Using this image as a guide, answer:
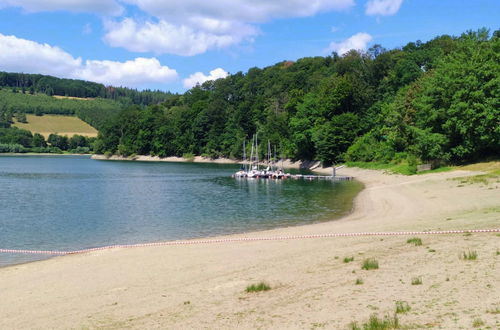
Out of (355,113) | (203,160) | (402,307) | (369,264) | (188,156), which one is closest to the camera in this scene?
(402,307)

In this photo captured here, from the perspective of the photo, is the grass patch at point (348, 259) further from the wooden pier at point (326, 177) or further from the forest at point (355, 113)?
the wooden pier at point (326, 177)

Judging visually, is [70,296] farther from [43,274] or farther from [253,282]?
[253,282]

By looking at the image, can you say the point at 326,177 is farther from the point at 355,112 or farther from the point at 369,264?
the point at 369,264

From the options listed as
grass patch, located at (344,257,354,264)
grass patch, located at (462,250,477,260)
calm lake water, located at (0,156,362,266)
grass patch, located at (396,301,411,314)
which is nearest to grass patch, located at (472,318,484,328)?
grass patch, located at (396,301,411,314)

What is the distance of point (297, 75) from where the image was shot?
153500 millimetres

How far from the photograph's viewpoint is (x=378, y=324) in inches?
364

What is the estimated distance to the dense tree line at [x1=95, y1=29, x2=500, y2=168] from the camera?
55750 mm

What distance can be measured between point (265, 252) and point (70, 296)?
822 centimetres

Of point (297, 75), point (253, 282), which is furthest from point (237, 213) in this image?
point (297, 75)

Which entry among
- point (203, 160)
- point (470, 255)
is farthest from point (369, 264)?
point (203, 160)

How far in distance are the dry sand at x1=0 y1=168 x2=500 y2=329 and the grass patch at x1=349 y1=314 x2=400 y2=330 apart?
0.78ft

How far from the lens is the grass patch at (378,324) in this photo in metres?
9.16

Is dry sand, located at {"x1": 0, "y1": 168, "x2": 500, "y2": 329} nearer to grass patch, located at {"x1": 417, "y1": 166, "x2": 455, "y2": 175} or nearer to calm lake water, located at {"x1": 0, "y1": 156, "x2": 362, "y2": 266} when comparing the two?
calm lake water, located at {"x1": 0, "y1": 156, "x2": 362, "y2": 266}

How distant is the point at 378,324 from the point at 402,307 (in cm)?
138
